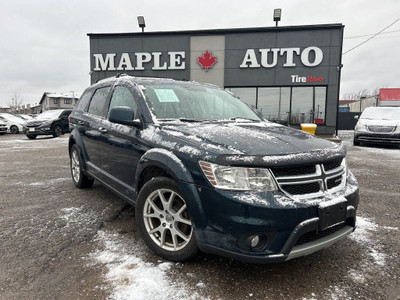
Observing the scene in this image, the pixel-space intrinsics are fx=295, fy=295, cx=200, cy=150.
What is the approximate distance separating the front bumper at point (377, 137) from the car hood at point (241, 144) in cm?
966

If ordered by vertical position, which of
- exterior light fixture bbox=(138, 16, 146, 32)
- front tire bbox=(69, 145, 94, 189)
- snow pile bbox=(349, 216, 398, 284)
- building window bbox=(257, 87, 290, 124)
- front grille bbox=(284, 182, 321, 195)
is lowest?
snow pile bbox=(349, 216, 398, 284)

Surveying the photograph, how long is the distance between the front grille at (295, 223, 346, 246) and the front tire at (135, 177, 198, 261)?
803 millimetres

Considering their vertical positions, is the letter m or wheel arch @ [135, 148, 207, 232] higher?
the letter m

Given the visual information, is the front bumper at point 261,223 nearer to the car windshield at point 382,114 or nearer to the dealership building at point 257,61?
the car windshield at point 382,114

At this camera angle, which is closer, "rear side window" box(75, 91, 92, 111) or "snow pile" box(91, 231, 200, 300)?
Result: "snow pile" box(91, 231, 200, 300)

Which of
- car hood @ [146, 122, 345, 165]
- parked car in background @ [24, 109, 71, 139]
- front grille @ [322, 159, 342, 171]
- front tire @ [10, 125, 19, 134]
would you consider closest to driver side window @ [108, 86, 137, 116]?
car hood @ [146, 122, 345, 165]

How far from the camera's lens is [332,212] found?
7.11 feet

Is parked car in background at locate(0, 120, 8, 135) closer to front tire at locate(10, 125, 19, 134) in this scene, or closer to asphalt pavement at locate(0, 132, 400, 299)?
front tire at locate(10, 125, 19, 134)

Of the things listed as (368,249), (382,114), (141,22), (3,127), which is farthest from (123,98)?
(3,127)

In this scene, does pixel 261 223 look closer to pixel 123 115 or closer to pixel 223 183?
pixel 223 183

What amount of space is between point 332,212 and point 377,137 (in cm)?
1035

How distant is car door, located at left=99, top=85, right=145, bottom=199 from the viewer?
2.98 metres

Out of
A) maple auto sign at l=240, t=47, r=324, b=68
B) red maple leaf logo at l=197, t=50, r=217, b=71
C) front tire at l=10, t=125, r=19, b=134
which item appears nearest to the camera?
maple auto sign at l=240, t=47, r=324, b=68

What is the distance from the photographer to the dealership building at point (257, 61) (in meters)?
16.2
